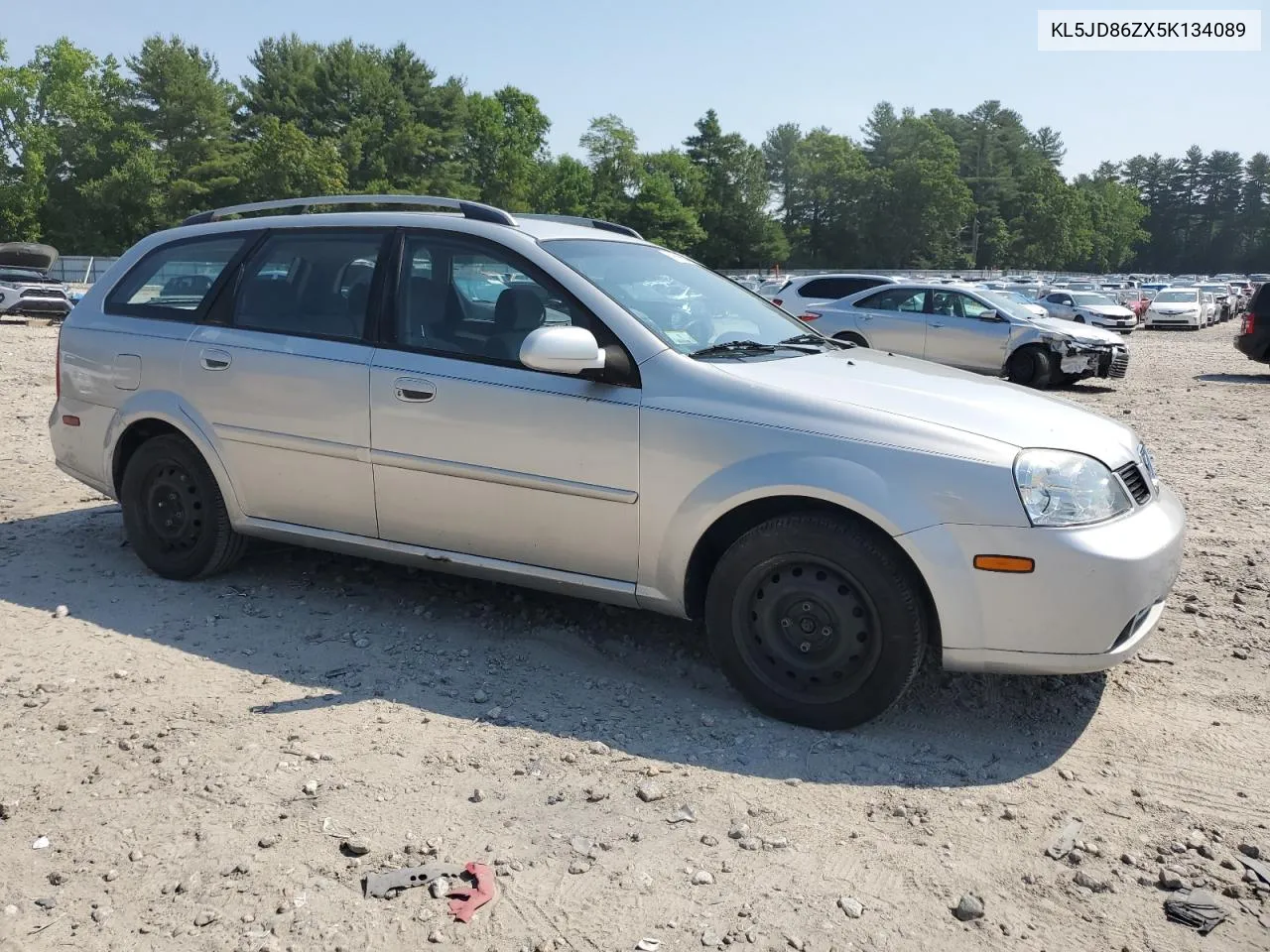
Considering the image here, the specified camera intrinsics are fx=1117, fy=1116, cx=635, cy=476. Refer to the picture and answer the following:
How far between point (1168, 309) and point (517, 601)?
38661 mm

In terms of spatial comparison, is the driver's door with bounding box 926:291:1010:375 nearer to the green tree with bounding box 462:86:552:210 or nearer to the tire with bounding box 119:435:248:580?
the tire with bounding box 119:435:248:580

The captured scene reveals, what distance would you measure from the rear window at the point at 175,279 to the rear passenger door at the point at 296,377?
175 millimetres

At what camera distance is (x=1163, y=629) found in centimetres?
504

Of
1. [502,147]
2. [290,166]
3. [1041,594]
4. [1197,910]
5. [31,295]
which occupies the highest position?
[502,147]

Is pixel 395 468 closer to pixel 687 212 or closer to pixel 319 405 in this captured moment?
pixel 319 405

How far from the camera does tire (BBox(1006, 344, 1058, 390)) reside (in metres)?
16.4

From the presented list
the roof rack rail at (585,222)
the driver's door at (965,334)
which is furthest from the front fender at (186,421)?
the driver's door at (965,334)

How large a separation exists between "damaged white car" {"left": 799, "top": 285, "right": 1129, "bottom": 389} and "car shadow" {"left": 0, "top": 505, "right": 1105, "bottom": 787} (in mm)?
11903

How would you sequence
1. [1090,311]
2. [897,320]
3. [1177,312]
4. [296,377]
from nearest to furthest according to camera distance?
[296,377], [897,320], [1090,311], [1177,312]

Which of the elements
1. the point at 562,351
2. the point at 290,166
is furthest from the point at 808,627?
the point at 290,166

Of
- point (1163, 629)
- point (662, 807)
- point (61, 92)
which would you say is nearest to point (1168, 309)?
point (1163, 629)

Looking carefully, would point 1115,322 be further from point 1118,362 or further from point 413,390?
point 413,390

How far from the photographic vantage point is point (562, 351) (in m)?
4.05

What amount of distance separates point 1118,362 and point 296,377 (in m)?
14.7
